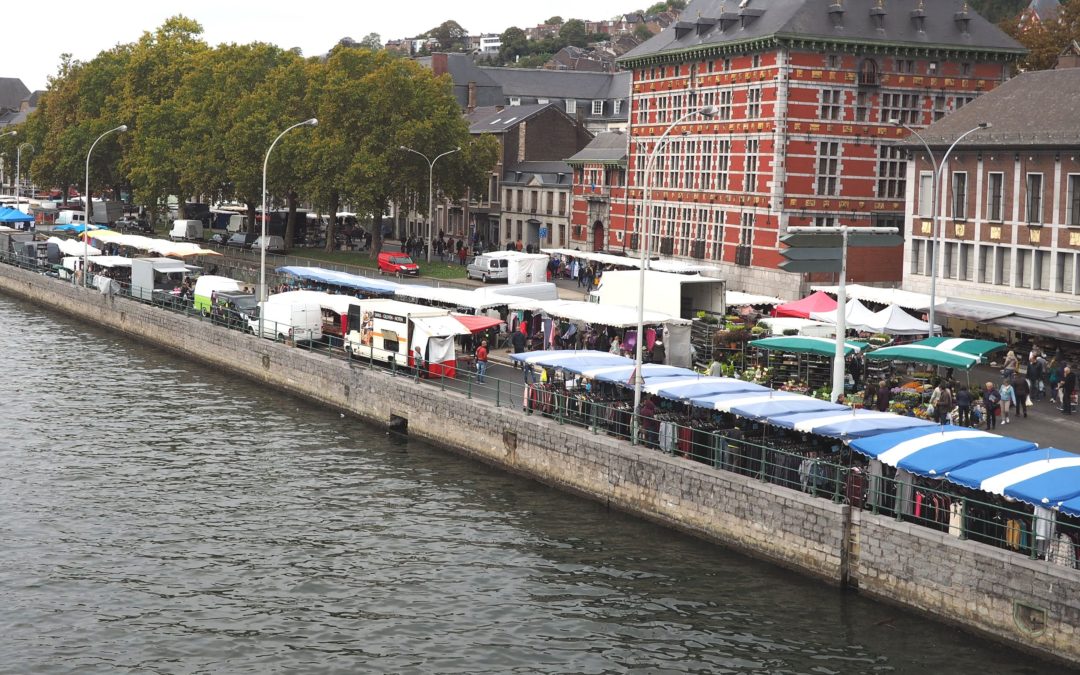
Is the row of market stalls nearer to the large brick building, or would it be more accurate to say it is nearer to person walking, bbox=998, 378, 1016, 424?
person walking, bbox=998, 378, 1016, 424

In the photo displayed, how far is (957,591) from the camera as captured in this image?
1060 inches

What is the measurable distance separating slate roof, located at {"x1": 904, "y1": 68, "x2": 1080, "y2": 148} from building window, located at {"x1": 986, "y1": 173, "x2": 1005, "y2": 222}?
5.50 ft

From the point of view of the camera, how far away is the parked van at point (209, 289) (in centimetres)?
6469

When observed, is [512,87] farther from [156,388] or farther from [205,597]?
[205,597]

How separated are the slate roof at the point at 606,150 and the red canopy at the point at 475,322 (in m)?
40.3

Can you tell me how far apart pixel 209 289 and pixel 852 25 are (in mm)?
34385

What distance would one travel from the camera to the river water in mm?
26359

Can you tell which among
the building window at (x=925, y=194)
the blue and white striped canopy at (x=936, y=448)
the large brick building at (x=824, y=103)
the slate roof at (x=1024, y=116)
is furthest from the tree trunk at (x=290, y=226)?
the blue and white striped canopy at (x=936, y=448)

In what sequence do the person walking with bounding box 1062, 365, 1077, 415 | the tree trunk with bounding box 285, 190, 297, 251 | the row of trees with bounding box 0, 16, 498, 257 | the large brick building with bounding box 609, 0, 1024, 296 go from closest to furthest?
the person walking with bounding box 1062, 365, 1077, 415 < the large brick building with bounding box 609, 0, 1024, 296 < the row of trees with bounding box 0, 16, 498, 257 < the tree trunk with bounding box 285, 190, 297, 251

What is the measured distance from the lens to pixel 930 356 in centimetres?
3994

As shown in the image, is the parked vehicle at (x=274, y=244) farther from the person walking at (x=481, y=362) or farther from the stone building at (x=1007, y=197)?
the person walking at (x=481, y=362)

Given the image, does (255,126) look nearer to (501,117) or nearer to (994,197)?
(501,117)

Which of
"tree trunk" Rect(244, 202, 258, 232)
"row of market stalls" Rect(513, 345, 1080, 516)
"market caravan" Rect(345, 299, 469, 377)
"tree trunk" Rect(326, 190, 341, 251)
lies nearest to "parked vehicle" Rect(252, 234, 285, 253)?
"tree trunk" Rect(326, 190, 341, 251)

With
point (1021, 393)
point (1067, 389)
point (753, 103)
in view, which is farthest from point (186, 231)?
point (1067, 389)
